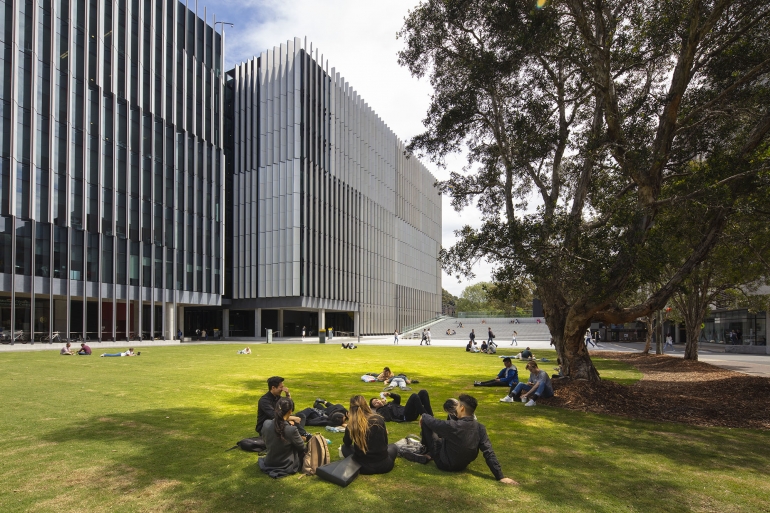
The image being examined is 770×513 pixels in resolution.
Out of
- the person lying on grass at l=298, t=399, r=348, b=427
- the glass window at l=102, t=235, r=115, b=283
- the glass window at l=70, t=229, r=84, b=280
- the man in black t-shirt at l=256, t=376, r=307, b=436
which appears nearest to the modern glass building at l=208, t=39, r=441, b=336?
the glass window at l=102, t=235, r=115, b=283

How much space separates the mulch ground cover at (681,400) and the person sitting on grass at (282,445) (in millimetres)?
8769

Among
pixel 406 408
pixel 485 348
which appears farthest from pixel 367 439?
pixel 485 348

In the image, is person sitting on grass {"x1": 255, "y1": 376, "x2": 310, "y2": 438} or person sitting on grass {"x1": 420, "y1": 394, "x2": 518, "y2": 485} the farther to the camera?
person sitting on grass {"x1": 255, "y1": 376, "x2": 310, "y2": 438}

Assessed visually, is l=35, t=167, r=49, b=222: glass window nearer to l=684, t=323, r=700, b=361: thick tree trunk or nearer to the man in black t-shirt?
the man in black t-shirt

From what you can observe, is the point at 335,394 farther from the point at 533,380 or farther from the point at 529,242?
the point at 529,242

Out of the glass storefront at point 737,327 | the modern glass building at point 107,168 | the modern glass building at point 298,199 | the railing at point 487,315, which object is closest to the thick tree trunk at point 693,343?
the glass storefront at point 737,327

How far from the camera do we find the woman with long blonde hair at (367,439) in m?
7.00

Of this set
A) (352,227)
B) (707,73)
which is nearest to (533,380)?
(707,73)

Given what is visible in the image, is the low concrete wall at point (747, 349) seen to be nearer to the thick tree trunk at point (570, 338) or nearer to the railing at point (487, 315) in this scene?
the thick tree trunk at point (570, 338)

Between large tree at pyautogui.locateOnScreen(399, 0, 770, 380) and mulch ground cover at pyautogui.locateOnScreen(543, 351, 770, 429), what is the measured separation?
1464 millimetres

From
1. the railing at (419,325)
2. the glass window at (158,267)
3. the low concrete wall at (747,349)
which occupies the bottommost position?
the railing at (419,325)

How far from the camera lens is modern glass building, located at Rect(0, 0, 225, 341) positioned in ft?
120

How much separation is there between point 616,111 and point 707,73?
13.1 feet

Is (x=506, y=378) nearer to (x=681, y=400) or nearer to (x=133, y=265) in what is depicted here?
(x=681, y=400)
